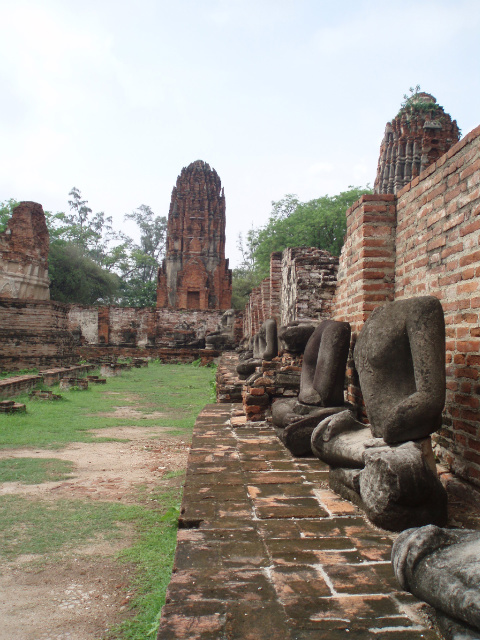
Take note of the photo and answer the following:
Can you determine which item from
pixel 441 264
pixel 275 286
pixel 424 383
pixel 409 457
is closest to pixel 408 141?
pixel 275 286

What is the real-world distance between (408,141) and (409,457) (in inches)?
329

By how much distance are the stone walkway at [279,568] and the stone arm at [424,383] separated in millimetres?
447

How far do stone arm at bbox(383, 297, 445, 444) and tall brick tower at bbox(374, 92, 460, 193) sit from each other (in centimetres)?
679

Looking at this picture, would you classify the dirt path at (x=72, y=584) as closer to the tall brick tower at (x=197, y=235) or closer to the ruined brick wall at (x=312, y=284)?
the ruined brick wall at (x=312, y=284)

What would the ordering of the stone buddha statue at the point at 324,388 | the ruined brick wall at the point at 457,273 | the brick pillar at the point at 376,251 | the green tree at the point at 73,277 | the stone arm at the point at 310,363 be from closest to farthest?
the ruined brick wall at the point at 457,273 < the stone buddha statue at the point at 324,388 < the brick pillar at the point at 376,251 < the stone arm at the point at 310,363 < the green tree at the point at 73,277

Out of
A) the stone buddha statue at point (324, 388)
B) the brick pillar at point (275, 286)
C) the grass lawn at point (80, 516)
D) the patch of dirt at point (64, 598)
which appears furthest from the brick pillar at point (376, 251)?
the brick pillar at point (275, 286)

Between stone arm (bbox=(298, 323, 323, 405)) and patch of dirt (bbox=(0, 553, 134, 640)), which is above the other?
stone arm (bbox=(298, 323, 323, 405))

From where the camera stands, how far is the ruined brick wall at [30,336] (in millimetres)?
13672

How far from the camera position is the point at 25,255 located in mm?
17141

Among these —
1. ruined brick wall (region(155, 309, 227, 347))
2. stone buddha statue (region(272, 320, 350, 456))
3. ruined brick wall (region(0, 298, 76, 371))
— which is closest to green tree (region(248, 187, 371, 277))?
ruined brick wall (region(155, 309, 227, 347))

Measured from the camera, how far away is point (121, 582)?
2.48 meters

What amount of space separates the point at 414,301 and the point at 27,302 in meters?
13.6

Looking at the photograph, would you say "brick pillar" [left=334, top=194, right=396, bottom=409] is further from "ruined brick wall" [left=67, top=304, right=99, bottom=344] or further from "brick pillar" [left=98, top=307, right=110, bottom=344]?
"ruined brick wall" [left=67, top=304, right=99, bottom=344]

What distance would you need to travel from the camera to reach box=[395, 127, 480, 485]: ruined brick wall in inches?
101
